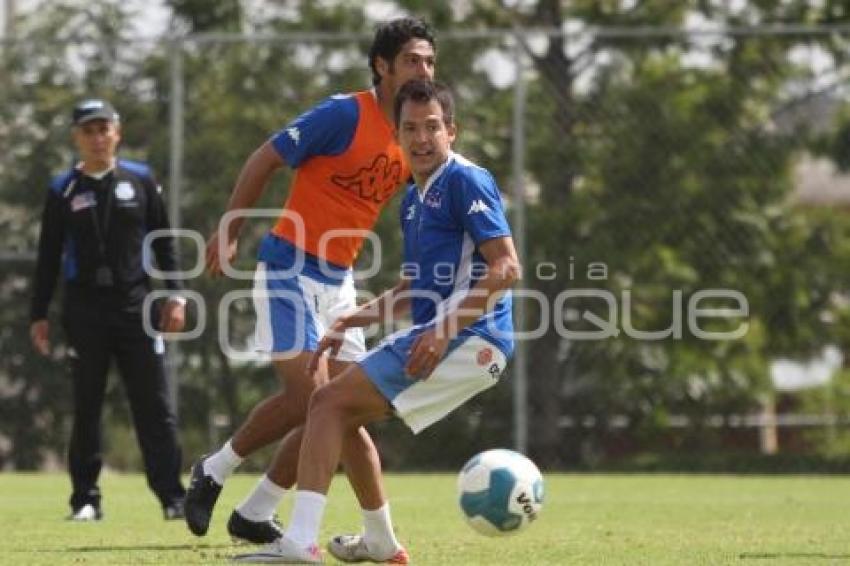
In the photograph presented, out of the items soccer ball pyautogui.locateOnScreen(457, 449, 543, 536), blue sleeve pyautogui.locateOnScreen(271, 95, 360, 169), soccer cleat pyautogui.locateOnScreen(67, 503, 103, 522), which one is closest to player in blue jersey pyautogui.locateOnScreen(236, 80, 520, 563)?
soccer ball pyautogui.locateOnScreen(457, 449, 543, 536)

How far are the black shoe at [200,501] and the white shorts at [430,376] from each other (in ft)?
4.61

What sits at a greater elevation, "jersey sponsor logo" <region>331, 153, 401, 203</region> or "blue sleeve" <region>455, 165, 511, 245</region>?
"jersey sponsor logo" <region>331, 153, 401, 203</region>

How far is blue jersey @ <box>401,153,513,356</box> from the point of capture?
6.25 meters

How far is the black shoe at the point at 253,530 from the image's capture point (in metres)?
7.31

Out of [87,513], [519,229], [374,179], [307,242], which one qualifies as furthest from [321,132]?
[519,229]

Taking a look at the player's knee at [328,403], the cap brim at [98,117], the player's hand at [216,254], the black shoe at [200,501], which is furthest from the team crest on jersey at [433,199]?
the cap brim at [98,117]

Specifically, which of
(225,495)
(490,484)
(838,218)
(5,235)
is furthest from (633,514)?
(5,235)

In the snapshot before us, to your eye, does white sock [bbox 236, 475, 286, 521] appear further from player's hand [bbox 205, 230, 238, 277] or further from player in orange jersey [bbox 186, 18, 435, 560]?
player's hand [bbox 205, 230, 238, 277]

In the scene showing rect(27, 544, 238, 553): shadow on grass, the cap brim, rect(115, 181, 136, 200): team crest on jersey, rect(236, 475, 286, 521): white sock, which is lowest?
rect(27, 544, 238, 553): shadow on grass

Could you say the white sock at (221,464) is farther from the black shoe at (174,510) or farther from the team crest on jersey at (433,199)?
the black shoe at (174,510)

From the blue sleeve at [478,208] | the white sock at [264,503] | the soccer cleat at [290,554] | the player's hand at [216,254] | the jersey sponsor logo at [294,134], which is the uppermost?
the jersey sponsor logo at [294,134]

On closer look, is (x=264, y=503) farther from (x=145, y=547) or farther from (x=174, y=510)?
(x=174, y=510)

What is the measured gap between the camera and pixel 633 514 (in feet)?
32.1

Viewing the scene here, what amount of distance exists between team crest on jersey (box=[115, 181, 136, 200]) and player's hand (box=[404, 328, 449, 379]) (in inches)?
150
